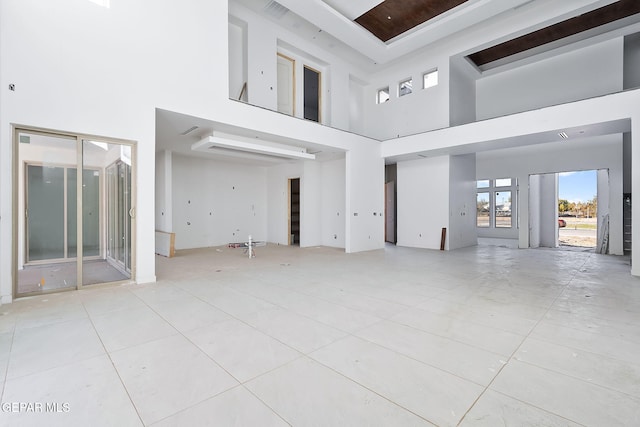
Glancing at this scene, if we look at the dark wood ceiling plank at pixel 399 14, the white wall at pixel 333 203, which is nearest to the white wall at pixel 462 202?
the white wall at pixel 333 203

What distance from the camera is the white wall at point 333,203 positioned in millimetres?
9617

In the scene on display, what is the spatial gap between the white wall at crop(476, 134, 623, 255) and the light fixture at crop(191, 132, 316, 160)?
8.05 metres

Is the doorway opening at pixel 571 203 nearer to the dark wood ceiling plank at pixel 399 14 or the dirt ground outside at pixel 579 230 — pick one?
the dirt ground outside at pixel 579 230

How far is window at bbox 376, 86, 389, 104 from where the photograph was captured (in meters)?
11.3

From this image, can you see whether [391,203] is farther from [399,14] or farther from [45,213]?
[45,213]

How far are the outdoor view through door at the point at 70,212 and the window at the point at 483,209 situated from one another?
51.5ft

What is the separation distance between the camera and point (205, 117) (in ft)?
17.9

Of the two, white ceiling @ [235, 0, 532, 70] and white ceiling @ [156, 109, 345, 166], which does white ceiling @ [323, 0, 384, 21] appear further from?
white ceiling @ [156, 109, 345, 166]

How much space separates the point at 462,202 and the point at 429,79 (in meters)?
4.43

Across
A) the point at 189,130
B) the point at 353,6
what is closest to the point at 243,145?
the point at 189,130

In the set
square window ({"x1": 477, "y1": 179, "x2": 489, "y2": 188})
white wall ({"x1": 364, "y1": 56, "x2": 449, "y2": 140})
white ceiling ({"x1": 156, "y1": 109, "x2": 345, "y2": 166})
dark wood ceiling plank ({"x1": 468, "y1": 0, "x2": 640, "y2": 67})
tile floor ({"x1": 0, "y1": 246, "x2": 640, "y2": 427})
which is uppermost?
dark wood ceiling plank ({"x1": 468, "y1": 0, "x2": 640, "y2": 67})

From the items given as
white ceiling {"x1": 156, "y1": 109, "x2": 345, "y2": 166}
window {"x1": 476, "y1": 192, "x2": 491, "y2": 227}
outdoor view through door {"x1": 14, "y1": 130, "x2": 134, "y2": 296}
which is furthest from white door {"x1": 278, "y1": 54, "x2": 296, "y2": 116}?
window {"x1": 476, "y1": 192, "x2": 491, "y2": 227}

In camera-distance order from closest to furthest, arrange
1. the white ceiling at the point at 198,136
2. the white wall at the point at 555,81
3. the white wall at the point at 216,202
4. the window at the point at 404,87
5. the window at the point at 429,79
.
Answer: the white ceiling at the point at 198,136 < the white wall at the point at 555,81 < the white wall at the point at 216,202 < the window at the point at 429,79 < the window at the point at 404,87

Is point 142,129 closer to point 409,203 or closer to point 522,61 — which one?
point 409,203
